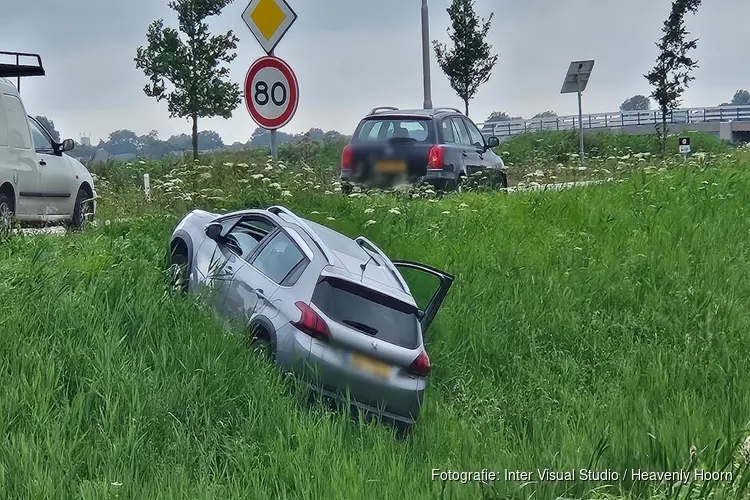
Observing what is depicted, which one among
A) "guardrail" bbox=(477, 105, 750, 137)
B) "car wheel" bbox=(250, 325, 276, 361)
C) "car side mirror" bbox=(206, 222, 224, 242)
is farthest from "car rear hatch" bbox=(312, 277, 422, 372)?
"guardrail" bbox=(477, 105, 750, 137)

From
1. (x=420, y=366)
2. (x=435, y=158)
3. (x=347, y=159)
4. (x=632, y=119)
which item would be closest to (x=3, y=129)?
(x=347, y=159)

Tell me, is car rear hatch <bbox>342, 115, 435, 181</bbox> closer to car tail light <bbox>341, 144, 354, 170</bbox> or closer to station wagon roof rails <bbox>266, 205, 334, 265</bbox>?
car tail light <bbox>341, 144, 354, 170</bbox>

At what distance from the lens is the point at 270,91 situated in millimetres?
→ 9883

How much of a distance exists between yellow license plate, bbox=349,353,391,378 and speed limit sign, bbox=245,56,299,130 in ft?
14.3

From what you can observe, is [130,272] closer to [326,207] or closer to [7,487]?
[7,487]

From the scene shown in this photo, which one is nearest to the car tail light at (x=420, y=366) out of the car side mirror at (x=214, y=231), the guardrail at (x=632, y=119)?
the car side mirror at (x=214, y=231)

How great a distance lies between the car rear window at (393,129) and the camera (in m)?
13.7

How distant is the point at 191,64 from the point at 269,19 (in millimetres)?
22770

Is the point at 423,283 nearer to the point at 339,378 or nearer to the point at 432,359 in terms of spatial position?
the point at 432,359

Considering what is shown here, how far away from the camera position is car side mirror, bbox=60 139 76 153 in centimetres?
1260

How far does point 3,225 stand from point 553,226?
6.46 metres

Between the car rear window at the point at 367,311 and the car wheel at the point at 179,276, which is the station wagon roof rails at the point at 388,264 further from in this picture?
the car wheel at the point at 179,276

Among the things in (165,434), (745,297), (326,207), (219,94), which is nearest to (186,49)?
(219,94)

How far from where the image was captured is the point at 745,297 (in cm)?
930
